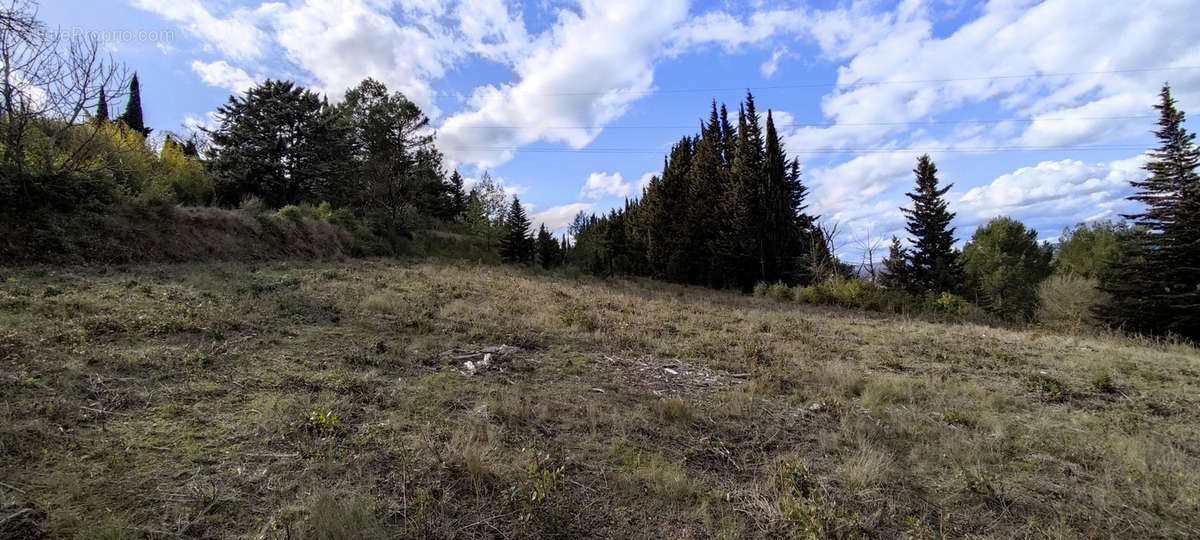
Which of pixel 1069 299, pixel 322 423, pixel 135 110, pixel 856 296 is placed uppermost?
pixel 135 110

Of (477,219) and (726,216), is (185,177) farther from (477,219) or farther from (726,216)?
(726,216)

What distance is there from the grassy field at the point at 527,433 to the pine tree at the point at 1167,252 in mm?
23142

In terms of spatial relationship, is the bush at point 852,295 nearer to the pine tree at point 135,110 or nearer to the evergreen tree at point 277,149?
the evergreen tree at point 277,149

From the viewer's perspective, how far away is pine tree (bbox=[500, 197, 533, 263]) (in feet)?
118

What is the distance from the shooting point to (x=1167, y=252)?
875 inches

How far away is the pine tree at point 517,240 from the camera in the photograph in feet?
118

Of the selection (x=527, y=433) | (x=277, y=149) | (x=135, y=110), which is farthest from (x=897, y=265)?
(x=135, y=110)

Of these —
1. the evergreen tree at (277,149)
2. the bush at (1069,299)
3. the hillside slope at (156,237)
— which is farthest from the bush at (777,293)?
the evergreen tree at (277,149)

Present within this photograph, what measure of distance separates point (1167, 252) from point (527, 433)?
3376 centimetres

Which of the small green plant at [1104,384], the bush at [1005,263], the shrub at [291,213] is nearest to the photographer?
the small green plant at [1104,384]

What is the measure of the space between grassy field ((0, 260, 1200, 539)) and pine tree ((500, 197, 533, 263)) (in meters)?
28.2

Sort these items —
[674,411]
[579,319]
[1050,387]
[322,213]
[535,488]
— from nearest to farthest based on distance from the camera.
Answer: [535,488], [674,411], [1050,387], [579,319], [322,213]

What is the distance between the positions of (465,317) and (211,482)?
5795mm

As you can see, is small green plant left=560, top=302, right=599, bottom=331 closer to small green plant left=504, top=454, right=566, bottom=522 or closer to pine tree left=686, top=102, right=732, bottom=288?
small green plant left=504, top=454, right=566, bottom=522
